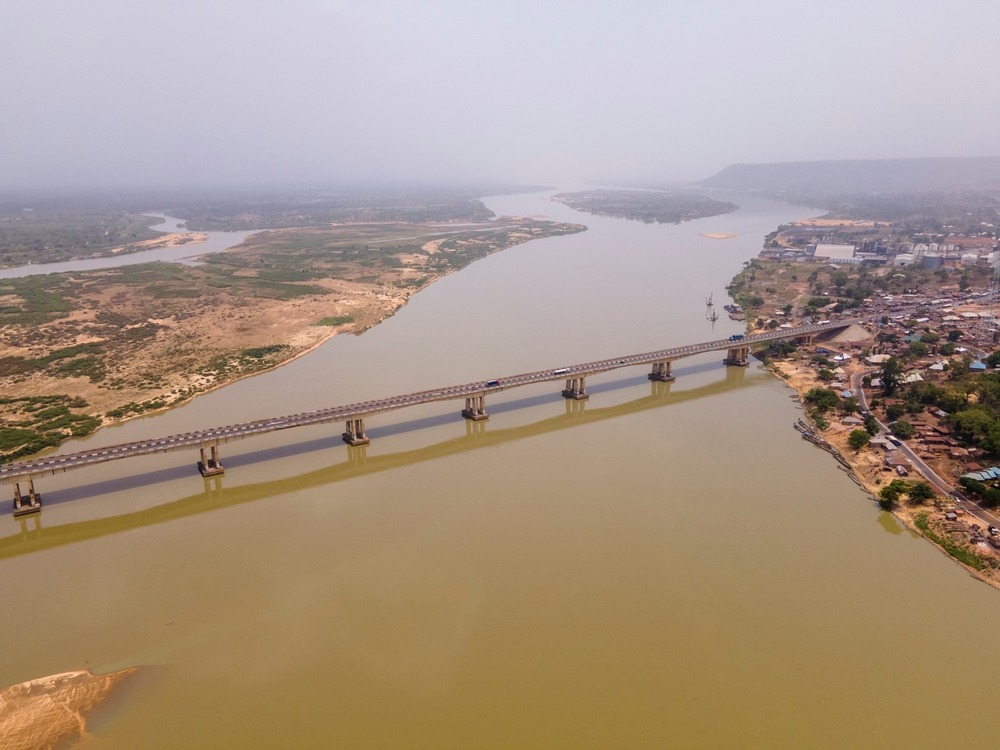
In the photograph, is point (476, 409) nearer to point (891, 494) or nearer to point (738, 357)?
point (891, 494)

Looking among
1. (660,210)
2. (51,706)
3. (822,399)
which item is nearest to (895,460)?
(822,399)

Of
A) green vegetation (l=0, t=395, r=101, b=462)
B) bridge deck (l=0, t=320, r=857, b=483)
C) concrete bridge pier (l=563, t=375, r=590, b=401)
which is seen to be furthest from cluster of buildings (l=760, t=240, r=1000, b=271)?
green vegetation (l=0, t=395, r=101, b=462)

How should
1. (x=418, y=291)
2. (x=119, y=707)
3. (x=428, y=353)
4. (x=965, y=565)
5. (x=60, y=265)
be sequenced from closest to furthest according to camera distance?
(x=119, y=707) < (x=965, y=565) < (x=428, y=353) < (x=418, y=291) < (x=60, y=265)

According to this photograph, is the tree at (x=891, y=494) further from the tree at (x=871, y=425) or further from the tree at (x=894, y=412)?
the tree at (x=894, y=412)

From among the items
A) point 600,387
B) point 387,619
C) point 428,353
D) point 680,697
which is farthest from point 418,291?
point 680,697

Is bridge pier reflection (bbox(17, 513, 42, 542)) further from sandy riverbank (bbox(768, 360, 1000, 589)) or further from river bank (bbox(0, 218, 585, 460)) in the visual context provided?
sandy riverbank (bbox(768, 360, 1000, 589))

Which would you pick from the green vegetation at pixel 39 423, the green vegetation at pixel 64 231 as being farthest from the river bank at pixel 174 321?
the green vegetation at pixel 64 231

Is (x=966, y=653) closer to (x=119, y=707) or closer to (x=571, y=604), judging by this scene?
(x=571, y=604)
